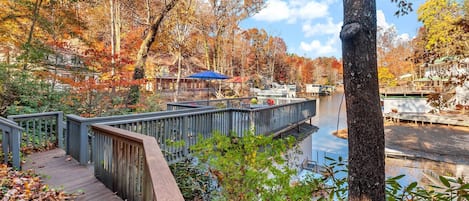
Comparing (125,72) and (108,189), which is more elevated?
(125,72)

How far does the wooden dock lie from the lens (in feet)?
61.0

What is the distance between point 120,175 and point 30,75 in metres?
6.88

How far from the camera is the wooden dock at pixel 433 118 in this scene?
18581mm

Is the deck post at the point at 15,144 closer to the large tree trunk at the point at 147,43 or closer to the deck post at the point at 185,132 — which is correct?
the deck post at the point at 185,132

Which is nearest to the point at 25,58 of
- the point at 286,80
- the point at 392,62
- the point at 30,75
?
the point at 30,75

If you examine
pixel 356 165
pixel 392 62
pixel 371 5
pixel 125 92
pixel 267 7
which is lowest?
pixel 356 165

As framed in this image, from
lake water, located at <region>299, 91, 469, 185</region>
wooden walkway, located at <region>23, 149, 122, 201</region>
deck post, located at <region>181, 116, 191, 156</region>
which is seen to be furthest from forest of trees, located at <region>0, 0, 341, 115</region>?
lake water, located at <region>299, 91, 469, 185</region>

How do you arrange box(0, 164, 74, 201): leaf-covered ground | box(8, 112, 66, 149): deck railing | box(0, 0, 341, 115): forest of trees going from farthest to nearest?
box(0, 0, 341, 115): forest of trees, box(8, 112, 66, 149): deck railing, box(0, 164, 74, 201): leaf-covered ground

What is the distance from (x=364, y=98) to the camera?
1753 mm

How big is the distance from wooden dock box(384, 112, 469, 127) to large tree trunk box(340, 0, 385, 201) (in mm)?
22573

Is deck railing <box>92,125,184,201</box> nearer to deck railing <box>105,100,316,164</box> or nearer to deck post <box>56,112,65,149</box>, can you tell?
deck railing <box>105,100,316,164</box>

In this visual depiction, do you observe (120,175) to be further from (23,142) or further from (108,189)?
(23,142)

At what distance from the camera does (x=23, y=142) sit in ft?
16.8

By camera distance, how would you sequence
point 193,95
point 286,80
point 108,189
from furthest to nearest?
point 286,80 < point 193,95 < point 108,189
